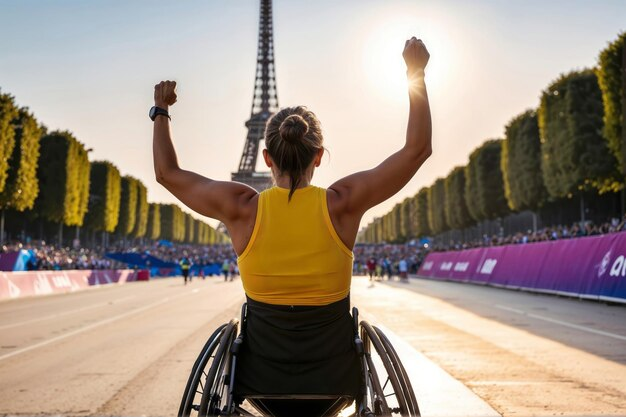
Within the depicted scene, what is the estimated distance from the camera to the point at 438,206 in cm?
9888

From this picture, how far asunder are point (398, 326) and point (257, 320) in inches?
501

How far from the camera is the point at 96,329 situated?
15.8 meters

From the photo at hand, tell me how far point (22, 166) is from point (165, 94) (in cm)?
5097

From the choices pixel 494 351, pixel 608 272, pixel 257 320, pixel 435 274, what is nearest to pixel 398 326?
pixel 494 351

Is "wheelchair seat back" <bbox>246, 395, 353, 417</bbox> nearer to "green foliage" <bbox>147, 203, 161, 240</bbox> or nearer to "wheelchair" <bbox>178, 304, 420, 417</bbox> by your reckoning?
"wheelchair" <bbox>178, 304, 420, 417</bbox>

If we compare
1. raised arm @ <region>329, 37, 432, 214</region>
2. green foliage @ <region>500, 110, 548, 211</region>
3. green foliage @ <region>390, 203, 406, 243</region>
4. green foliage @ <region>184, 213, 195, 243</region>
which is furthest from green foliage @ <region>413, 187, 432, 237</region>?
raised arm @ <region>329, 37, 432, 214</region>

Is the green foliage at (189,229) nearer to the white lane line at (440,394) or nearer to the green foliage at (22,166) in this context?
the green foliage at (22,166)

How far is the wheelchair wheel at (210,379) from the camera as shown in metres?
3.22

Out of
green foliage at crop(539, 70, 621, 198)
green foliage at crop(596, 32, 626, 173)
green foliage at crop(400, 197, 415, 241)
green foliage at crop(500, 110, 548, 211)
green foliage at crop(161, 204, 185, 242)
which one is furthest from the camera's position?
green foliage at crop(161, 204, 185, 242)

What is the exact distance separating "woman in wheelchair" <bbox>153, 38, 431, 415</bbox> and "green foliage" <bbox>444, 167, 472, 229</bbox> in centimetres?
8195

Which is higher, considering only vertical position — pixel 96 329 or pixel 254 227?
pixel 254 227

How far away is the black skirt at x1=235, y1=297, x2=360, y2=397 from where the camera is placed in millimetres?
3264

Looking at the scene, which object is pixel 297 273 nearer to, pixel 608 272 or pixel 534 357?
pixel 534 357

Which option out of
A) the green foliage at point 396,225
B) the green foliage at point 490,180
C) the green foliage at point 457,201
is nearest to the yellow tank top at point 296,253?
the green foliage at point 490,180
